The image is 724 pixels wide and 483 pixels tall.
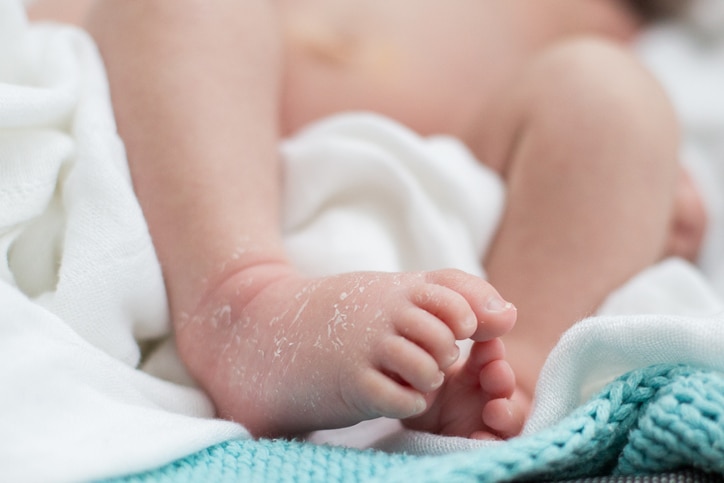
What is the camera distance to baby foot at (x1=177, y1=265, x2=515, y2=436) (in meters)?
0.49

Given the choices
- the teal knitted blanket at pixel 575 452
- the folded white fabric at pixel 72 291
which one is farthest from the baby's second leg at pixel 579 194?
the folded white fabric at pixel 72 291

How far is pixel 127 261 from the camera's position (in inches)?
24.1

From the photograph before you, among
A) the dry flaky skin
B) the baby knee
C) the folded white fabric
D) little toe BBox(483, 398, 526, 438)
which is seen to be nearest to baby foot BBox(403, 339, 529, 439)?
little toe BBox(483, 398, 526, 438)

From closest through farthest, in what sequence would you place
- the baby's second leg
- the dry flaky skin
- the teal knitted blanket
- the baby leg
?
1. the teal knitted blanket
2. the baby's second leg
3. the baby leg
4. the dry flaky skin

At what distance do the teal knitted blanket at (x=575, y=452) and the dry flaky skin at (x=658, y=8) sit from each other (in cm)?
100

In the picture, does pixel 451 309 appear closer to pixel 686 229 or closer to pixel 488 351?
pixel 488 351

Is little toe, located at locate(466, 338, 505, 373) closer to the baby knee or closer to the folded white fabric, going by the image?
the folded white fabric

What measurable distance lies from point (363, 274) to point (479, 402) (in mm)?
124

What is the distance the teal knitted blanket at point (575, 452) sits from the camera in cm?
46

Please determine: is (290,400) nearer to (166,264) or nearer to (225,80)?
(166,264)

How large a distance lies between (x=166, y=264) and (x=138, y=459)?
8.1 inches

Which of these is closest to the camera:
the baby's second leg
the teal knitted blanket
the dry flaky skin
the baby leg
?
the teal knitted blanket

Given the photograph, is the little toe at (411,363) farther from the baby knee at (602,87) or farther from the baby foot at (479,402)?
the baby knee at (602,87)

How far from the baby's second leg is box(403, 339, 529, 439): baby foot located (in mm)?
80
